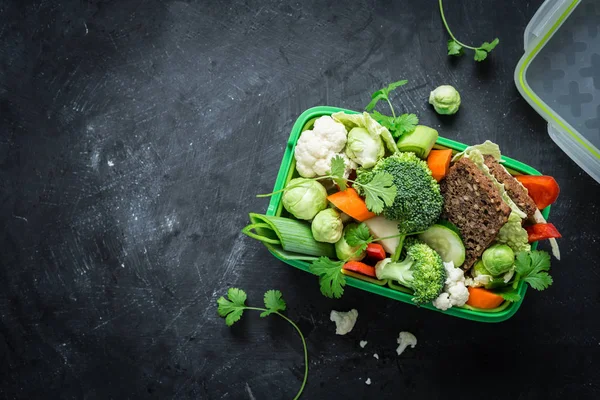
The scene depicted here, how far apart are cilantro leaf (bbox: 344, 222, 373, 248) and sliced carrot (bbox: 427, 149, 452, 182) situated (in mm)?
331

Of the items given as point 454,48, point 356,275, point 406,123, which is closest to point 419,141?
point 406,123

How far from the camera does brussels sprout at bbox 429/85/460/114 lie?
7.97ft

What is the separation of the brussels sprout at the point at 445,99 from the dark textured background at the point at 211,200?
0.07 m

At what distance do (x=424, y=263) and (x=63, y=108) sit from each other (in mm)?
1707

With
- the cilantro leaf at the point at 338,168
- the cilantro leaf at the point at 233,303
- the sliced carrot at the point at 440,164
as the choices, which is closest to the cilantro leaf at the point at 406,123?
the sliced carrot at the point at 440,164

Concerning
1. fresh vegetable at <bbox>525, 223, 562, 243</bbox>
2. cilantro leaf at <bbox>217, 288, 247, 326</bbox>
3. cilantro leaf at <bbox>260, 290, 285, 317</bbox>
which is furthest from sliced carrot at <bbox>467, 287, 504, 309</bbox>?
cilantro leaf at <bbox>217, 288, 247, 326</bbox>

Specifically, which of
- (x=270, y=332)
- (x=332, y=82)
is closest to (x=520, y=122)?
(x=332, y=82)

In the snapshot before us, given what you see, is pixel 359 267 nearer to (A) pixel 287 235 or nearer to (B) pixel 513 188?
(A) pixel 287 235

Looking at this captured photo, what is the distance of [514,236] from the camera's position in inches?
82.8

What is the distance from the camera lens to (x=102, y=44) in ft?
8.41

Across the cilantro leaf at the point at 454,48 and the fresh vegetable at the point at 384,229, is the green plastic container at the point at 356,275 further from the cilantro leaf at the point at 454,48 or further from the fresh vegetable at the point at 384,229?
the cilantro leaf at the point at 454,48

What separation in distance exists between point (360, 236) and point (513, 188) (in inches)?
23.2

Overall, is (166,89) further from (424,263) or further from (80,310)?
(424,263)

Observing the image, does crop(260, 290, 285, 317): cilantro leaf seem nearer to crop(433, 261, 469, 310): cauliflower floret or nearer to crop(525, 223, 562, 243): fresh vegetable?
crop(433, 261, 469, 310): cauliflower floret
